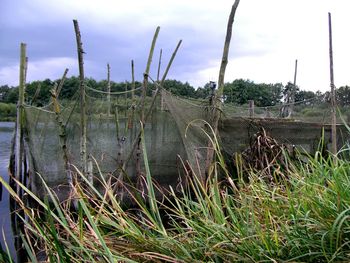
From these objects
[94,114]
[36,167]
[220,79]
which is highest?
[220,79]

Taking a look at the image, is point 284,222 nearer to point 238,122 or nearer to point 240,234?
point 240,234

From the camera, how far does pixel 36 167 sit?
191 inches

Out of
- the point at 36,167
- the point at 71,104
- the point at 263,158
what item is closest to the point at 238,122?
the point at 263,158

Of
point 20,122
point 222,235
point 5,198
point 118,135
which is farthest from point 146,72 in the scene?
point 5,198

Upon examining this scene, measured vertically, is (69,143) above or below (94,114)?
below

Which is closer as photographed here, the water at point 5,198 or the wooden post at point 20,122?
the wooden post at point 20,122

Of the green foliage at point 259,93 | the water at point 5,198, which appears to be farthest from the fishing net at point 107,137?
the green foliage at point 259,93

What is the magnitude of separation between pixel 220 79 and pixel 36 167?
2.40m

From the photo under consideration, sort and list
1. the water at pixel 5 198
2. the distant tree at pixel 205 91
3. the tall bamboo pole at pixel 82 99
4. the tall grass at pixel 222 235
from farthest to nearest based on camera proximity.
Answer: the water at pixel 5 198 → the distant tree at pixel 205 91 → the tall bamboo pole at pixel 82 99 → the tall grass at pixel 222 235

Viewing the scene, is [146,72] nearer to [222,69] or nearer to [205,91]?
[222,69]

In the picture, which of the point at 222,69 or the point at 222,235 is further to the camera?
the point at 222,69

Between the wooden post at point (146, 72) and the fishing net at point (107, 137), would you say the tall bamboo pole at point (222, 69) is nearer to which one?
the fishing net at point (107, 137)

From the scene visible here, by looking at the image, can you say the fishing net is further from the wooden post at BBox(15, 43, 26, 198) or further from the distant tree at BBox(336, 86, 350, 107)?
the distant tree at BBox(336, 86, 350, 107)

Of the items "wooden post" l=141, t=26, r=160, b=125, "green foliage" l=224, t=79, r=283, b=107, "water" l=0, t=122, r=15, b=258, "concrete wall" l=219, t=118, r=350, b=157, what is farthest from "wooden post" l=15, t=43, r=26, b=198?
"green foliage" l=224, t=79, r=283, b=107
